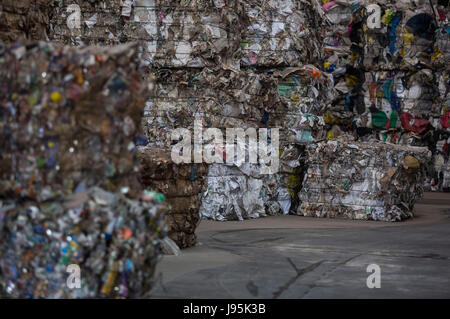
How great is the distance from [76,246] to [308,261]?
268 centimetres

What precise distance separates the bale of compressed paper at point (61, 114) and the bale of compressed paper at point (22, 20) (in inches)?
41.4

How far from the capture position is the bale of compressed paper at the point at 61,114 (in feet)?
11.0

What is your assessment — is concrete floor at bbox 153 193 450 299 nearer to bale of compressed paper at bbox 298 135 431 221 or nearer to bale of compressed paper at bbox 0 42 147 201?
bale of compressed paper at bbox 298 135 431 221

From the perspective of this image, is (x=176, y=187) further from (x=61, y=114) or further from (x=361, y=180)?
(x=361, y=180)

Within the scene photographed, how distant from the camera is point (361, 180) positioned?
9.14 meters

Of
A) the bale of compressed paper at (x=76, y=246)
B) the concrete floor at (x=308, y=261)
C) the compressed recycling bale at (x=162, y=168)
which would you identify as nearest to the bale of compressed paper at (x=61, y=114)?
the bale of compressed paper at (x=76, y=246)

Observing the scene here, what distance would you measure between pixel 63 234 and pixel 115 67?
2.77 ft

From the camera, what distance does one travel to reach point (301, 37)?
9.62m

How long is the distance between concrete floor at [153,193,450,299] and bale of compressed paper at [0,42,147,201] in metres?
0.96

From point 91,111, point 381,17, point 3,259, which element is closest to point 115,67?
point 91,111

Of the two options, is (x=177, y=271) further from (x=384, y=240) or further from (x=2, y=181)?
(x=384, y=240)

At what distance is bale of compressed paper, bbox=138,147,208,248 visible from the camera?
19.8ft

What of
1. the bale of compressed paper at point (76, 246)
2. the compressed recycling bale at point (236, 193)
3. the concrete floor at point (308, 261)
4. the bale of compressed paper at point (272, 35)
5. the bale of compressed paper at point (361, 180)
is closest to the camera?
the bale of compressed paper at point (76, 246)

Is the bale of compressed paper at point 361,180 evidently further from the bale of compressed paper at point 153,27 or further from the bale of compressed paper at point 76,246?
the bale of compressed paper at point 76,246
